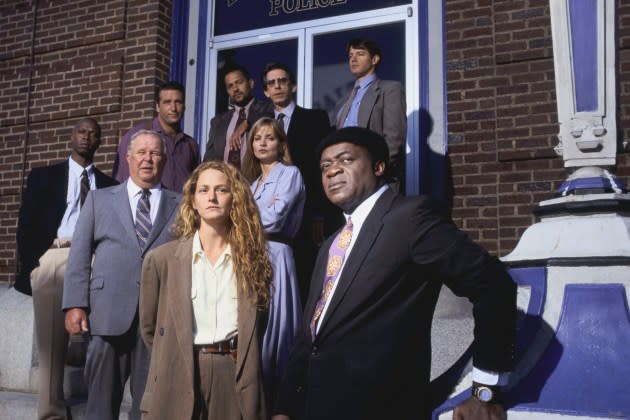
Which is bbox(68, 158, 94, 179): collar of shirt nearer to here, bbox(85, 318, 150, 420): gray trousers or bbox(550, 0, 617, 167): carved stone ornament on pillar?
bbox(85, 318, 150, 420): gray trousers

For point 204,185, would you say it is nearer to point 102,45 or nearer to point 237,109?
point 237,109

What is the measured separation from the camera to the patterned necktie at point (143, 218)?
3512mm

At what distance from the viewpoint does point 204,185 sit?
9.46 feet

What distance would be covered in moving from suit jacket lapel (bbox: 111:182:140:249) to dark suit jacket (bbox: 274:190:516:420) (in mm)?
1627

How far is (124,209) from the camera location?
353cm

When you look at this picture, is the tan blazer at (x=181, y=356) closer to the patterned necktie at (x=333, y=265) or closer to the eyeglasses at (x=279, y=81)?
the patterned necktie at (x=333, y=265)

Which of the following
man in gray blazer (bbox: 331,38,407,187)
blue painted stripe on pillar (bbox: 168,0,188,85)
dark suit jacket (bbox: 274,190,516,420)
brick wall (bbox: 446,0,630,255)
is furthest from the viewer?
blue painted stripe on pillar (bbox: 168,0,188,85)

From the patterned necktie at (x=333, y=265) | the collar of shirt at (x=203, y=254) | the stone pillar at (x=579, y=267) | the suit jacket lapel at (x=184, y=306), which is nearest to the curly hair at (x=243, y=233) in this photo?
the collar of shirt at (x=203, y=254)

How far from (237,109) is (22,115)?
11.3ft

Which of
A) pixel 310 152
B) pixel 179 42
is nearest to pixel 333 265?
pixel 310 152

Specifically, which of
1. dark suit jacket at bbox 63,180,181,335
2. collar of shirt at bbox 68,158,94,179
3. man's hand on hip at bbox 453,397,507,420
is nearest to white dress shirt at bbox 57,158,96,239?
collar of shirt at bbox 68,158,94,179

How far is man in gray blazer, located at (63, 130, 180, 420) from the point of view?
335cm

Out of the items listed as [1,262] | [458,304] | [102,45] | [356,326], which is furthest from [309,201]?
[1,262]

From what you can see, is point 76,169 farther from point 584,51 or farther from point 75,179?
point 584,51
